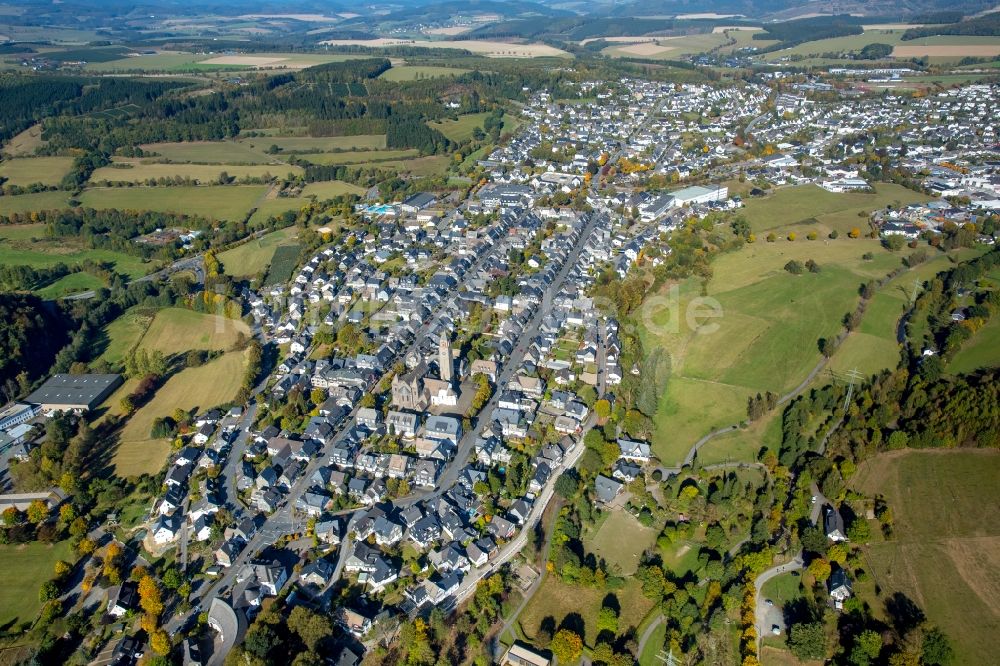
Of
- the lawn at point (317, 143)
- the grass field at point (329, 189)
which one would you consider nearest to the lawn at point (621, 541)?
the grass field at point (329, 189)

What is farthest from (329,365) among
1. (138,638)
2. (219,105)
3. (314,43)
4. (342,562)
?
(314,43)

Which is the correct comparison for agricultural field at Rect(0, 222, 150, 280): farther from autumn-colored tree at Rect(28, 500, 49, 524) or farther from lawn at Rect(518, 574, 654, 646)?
lawn at Rect(518, 574, 654, 646)

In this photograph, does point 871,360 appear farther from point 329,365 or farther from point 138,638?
point 138,638

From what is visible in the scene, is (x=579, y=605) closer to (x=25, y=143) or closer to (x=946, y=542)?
(x=946, y=542)

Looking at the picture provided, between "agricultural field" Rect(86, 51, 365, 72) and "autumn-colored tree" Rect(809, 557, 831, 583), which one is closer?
"autumn-colored tree" Rect(809, 557, 831, 583)

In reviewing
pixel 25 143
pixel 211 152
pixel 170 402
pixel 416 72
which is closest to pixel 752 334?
pixel 170 402

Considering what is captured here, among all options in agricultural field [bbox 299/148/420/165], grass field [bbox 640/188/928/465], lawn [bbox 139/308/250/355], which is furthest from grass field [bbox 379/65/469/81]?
grass field [bbox 640/188/928/465]
